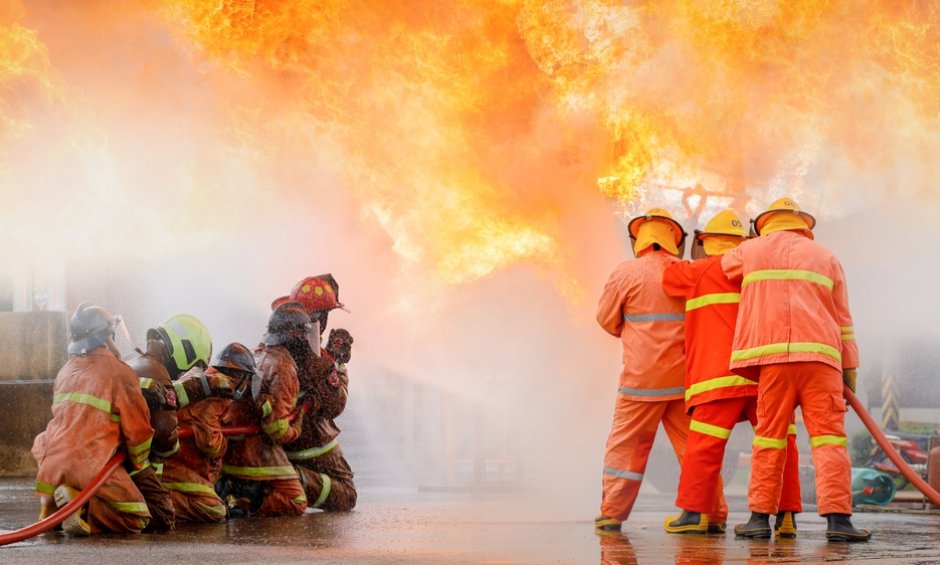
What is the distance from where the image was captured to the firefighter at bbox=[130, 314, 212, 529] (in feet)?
22.6

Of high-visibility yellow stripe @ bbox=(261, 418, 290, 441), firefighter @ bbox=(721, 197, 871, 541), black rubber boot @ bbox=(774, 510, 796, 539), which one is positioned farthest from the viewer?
high-visibility yellow stripe @ bbox=(261, 418, 290, 441)

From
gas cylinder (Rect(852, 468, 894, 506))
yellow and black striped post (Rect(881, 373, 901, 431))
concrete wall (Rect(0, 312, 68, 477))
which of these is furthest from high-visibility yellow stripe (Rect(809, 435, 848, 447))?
yellow and black striped post (Rect(881, 373, 901, 431))

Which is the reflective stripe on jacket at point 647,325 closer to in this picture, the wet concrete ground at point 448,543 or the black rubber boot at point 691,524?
the black rubber boot at point 691,524

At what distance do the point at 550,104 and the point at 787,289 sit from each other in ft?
13.7

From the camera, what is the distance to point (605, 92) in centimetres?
1023

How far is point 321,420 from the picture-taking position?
349 inches

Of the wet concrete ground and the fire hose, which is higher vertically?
the fire hose

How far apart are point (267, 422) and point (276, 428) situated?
0.24 feet

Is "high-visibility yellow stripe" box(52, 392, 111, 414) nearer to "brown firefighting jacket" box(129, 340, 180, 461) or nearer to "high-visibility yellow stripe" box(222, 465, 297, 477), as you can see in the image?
"brown firefighting jacket" box(129, 340, 180, 461)

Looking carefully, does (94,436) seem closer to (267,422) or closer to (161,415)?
(161,415)

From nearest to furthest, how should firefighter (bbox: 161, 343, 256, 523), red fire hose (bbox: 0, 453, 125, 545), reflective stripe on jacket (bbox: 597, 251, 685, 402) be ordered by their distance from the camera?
red fire hose (bbox: 0, 453, 125, 545) < reflective stripe on jacket (bbox: 597, 251, 685, 402) < firefighter (bbox: 161, 343, 256, 523)

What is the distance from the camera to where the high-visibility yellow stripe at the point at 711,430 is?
684cm

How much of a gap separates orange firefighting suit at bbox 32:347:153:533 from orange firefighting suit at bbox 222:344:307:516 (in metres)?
1.43

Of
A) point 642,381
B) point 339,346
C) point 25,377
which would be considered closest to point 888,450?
point 642,381
